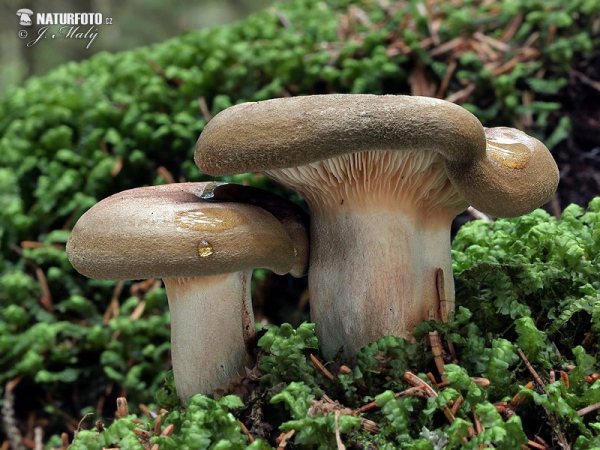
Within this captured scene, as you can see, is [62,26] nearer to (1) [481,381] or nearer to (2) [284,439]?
(2) [284,439]

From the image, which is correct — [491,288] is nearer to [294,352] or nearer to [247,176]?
[294,352]

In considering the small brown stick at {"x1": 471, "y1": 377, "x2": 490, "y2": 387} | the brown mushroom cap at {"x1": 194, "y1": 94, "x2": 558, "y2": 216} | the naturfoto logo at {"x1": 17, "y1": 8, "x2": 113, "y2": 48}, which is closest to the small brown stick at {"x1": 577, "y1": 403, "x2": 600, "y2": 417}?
the small brown stick at {"x1": 471, "y1": 377, "x2": 490, "y2": 387}

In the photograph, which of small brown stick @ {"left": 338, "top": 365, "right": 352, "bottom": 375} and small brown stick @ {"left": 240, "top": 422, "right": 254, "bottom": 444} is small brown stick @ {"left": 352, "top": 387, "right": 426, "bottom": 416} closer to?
small brown stick @ {"left": 338, "top": 365, "right": 352, "bottom": 375}

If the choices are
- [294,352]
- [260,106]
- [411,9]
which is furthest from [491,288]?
[411,9]

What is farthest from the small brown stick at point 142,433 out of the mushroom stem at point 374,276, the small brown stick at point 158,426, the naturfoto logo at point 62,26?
the naturfoto logo at point 62,26

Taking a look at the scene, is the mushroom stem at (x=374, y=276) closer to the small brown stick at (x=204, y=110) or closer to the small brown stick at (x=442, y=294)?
the small brown stick at (x=442, y=294)
